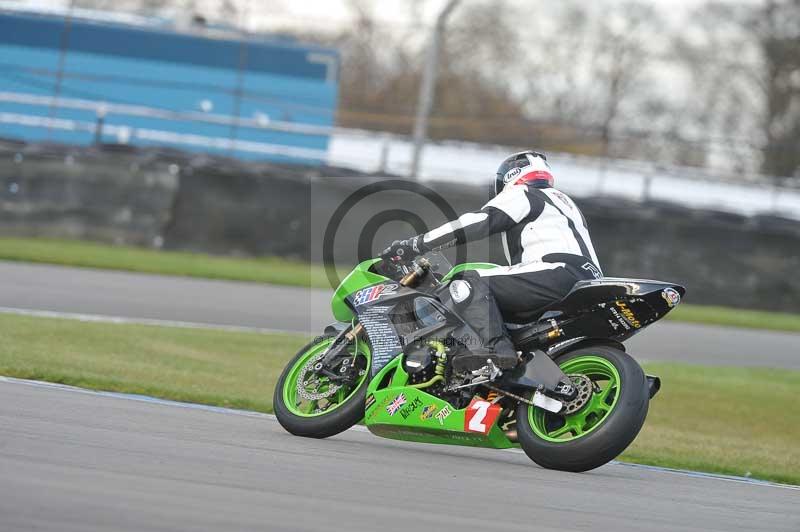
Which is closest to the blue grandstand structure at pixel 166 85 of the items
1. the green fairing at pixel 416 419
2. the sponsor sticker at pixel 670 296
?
the green fairing at pixel 416 419

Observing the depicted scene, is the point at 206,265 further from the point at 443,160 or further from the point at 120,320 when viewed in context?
the point at 443,160

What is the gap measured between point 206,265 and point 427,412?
40.6ft

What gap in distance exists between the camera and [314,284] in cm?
1955

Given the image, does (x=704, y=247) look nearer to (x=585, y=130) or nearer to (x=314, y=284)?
(x=314, y=284)

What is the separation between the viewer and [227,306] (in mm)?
15109

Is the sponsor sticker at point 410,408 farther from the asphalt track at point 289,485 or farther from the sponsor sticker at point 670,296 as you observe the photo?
the sponsor sticker at point 670,296

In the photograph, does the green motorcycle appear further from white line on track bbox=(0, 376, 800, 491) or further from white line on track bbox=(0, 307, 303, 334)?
white line on track bbox=(0, 307, 303, 334)

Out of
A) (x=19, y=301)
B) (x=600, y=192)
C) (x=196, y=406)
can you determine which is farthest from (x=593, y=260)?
(x=600, y=192)

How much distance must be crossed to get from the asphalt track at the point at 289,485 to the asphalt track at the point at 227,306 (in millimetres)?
6086

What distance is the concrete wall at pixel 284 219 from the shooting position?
19656 mm

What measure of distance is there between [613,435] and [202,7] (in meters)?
39.8

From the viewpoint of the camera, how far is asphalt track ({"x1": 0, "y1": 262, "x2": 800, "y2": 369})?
45.5 feet

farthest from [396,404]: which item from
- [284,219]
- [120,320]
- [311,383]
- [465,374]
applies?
[284,219]

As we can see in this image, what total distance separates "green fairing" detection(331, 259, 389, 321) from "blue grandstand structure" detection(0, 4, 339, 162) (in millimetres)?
16522
